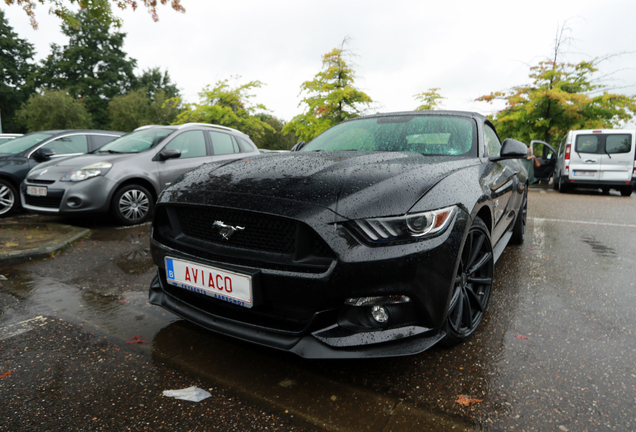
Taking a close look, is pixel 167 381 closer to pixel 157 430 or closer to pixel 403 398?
pixel 157 430

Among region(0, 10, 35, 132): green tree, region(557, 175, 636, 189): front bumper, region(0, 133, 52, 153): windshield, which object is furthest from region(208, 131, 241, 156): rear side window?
region(0, 10, 35, 132): green tree

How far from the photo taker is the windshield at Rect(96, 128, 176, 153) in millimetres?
6246

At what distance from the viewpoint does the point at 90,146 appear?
755 centimetres

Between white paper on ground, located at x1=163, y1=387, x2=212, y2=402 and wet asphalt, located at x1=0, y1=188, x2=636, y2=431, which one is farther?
white paper on ground, located at x1=163, y1=387, x2=212, y2=402

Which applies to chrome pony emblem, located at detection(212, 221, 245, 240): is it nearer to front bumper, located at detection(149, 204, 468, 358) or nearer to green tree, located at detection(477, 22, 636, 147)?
front bumper, located at detection(149, 204, 468, 358)

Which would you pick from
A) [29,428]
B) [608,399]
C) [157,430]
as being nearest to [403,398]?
[608,399]

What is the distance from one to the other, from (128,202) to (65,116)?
32749 millimetres

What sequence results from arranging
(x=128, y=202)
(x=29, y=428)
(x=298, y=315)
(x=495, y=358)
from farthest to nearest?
(x=128, y=202), (x=495, y=358), (x=298, y=315), (x=29, y=428)

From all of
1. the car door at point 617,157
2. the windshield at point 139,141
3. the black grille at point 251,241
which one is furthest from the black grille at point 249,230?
the car door at point 617,157

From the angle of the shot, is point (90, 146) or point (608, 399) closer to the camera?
point (608, 399)

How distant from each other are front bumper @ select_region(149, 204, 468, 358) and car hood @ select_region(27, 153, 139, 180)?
4780 millimetres

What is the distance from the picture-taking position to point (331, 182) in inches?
77.9

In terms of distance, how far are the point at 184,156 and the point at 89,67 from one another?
49.7 metres

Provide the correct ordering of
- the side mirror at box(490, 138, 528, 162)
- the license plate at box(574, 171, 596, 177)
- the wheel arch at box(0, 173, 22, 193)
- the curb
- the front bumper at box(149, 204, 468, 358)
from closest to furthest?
the front bumper at box(149, 204, 468, 358), the side mirror at box(490, 138, 528, 162), the curb, the wheel arch at box(0, 173, 22, 193), the license plate at box(574, 171, 596, 177)
